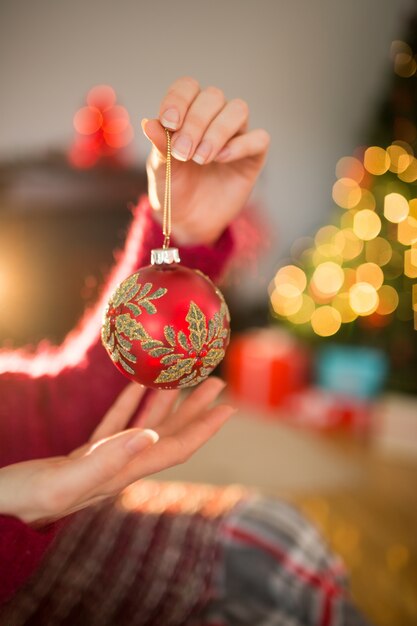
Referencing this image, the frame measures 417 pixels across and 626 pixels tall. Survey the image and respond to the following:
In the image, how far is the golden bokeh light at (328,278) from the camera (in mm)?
2539

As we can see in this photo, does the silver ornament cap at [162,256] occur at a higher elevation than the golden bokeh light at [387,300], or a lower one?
higher


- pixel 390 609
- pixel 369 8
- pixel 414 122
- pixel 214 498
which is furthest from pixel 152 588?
pixel 369 8

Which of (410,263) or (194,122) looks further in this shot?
(410,263)

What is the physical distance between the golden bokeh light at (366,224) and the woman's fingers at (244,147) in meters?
1.88

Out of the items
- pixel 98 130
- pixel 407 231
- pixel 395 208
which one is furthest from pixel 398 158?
pixel 98 130

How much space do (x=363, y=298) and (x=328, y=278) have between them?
7.7 inches

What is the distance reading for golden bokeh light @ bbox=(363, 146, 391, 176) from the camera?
2401 millimetres

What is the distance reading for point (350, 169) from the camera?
2709 millimetres

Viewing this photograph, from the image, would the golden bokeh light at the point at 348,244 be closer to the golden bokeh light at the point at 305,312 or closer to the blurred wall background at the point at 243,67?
the golden bokeh light at the point at 305,312

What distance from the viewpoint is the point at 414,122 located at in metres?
2.33

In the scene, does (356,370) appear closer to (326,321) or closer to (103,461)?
(326,321)

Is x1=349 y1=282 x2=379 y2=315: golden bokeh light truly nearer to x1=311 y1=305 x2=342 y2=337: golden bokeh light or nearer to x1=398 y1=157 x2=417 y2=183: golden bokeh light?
x1=311 y1=305 x2=342 y2=337: golden bokeh light

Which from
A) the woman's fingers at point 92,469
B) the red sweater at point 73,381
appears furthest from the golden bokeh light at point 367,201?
the woman's fingers at point 92,469

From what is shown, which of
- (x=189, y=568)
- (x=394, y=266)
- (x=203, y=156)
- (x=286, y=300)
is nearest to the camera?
(x=203, y=156)
